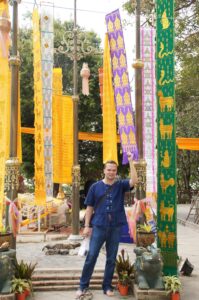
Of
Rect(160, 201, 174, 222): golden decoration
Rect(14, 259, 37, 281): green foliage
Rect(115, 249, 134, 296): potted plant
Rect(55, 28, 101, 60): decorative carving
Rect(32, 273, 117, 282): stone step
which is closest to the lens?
Rect(14, 259, 37, 281): green foliage

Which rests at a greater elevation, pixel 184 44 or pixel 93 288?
pixel 184 44

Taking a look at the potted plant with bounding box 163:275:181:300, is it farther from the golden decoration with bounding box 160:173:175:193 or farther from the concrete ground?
the golden decoration with bounding box 160:173:175:193

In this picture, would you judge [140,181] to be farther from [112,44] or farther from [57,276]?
[112,44]

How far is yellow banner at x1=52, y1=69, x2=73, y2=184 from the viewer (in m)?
9.41

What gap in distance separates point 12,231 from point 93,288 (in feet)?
4.70

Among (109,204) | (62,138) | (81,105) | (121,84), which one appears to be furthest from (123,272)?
(81,105)

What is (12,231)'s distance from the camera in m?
5.41

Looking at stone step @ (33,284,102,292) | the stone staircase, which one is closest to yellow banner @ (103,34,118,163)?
the stone staircase

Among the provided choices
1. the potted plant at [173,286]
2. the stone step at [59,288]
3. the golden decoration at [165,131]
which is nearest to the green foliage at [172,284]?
the potted plant at [173,286]

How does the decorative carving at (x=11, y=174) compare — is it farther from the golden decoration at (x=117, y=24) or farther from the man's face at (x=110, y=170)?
the golden decoration at (x=117, y=24)

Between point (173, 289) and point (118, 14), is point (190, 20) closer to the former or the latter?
point (118, 14)

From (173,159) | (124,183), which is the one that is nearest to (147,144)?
(173,159)

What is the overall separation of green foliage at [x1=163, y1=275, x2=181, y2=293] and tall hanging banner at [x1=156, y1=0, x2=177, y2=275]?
42cm

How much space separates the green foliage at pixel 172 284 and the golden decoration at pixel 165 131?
6.33ft
